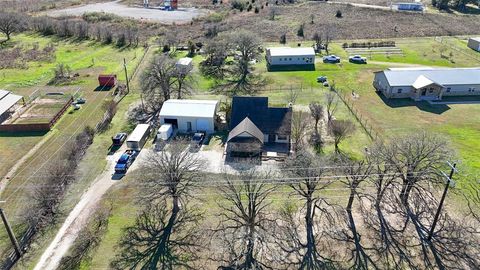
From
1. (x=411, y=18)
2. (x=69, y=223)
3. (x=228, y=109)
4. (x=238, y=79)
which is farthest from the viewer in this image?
(x=411, y=18)

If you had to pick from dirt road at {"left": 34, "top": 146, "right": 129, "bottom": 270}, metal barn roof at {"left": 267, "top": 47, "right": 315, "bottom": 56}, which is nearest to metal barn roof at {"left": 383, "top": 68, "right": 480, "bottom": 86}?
metal barn roof at {"left": 267, "top": 47, "right": 315, "bottom": 56}

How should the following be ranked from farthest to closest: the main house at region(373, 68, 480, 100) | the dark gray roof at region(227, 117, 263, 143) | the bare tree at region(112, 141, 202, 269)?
the main house at region(373, 68, 480, 100)
the dark gray roof at region(227, 117, 263, 143)
the bare tree at region(112, 141, 202, 269)

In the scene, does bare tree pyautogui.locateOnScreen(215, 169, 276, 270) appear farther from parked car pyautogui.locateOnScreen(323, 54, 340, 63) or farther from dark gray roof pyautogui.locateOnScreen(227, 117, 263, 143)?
parked car pyautogui.locateOnScreen(323, 54, 340, 63)

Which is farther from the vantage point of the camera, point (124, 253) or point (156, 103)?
point (156, 103)

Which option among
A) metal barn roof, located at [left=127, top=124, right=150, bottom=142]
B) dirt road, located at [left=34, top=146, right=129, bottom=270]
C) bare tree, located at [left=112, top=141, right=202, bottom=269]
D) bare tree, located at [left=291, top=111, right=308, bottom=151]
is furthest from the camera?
bare tree, located at [left=291, top=111, right=308, bottom=151]

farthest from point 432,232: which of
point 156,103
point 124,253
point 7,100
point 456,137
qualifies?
Result: point 7,100

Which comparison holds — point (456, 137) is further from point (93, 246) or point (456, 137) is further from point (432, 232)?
point (93, 246)

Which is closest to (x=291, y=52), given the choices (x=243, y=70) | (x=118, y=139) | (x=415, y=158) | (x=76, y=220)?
(x=243, y=70)

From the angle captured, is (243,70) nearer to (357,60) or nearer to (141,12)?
(357,60)
